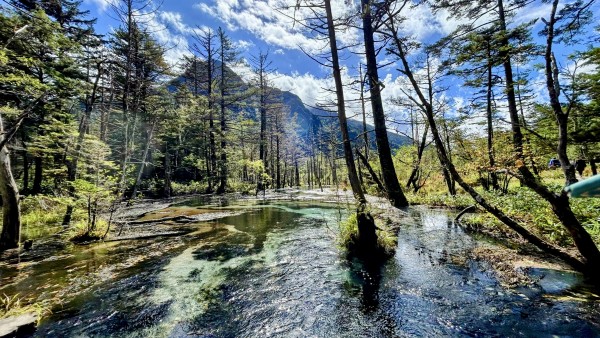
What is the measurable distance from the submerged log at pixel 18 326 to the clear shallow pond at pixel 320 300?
0.44ft

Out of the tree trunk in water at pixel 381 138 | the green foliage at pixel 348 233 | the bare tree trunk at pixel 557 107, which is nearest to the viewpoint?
→ the bare tree trunk at pixel 557 107

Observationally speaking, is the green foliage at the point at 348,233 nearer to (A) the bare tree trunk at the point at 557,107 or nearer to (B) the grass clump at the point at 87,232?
(A) the bare tree trunk at the point at 557,107

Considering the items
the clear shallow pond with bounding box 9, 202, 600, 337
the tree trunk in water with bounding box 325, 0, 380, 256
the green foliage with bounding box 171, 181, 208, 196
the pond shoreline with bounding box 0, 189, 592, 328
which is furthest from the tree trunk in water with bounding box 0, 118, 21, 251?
the green foliage with bounding box 171, 181, 208, 196

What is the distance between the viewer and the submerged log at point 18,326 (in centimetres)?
307

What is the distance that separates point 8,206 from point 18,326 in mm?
5028

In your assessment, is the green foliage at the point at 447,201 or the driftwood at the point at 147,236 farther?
the green foliage at the point at 447,201

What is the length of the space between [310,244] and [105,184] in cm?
671

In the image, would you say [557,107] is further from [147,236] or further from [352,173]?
[147,236]

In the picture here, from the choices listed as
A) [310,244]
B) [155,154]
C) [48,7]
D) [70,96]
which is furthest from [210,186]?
[310,244]

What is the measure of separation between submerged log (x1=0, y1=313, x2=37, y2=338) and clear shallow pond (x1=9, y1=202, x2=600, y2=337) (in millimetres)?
134

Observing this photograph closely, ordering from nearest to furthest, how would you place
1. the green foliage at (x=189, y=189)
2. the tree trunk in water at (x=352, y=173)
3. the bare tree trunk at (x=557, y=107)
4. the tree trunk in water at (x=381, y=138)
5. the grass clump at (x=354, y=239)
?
the bare tree trunk at (x=557, y=107) → the tree trunk in water at (x=352, y=173) → the grass clump at (x=354, y=239) → the tree trunk in water at (x=381, y=138) → the green foliage at (x=189, y=189)

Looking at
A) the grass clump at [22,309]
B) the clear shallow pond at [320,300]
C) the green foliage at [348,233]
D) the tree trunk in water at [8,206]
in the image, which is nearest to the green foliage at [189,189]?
the tree trunk in water at [8,206]

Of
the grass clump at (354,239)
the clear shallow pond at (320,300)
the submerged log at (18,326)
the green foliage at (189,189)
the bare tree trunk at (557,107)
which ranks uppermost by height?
the bare tree trunk at (557,107)

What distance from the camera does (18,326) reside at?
10.4 ft
